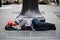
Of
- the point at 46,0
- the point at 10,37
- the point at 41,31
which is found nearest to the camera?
the point at 10,37

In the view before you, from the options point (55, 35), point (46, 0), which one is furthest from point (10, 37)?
point (46, 0)

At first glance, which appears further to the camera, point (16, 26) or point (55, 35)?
point (16, 26)

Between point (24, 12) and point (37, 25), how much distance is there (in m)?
0.95

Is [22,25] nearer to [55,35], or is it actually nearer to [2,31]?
[2,31]

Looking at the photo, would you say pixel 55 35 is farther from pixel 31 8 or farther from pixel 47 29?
pixel 31 8

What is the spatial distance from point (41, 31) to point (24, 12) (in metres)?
1.11

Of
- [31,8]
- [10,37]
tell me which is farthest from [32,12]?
[10,37]

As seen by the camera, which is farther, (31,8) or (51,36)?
(31,8)

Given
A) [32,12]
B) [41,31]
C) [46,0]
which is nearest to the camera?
[41,31]

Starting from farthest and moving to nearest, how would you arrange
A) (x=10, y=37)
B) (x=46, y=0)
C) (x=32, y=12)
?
(x=46, y=0)
(x=32, y=12)
(x=10, y=37)

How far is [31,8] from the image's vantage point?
19.5 feet

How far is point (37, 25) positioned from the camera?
202 inches

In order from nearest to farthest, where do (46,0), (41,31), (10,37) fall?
(10,37), (41,31), (46,0)

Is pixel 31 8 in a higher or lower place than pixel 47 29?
higher
